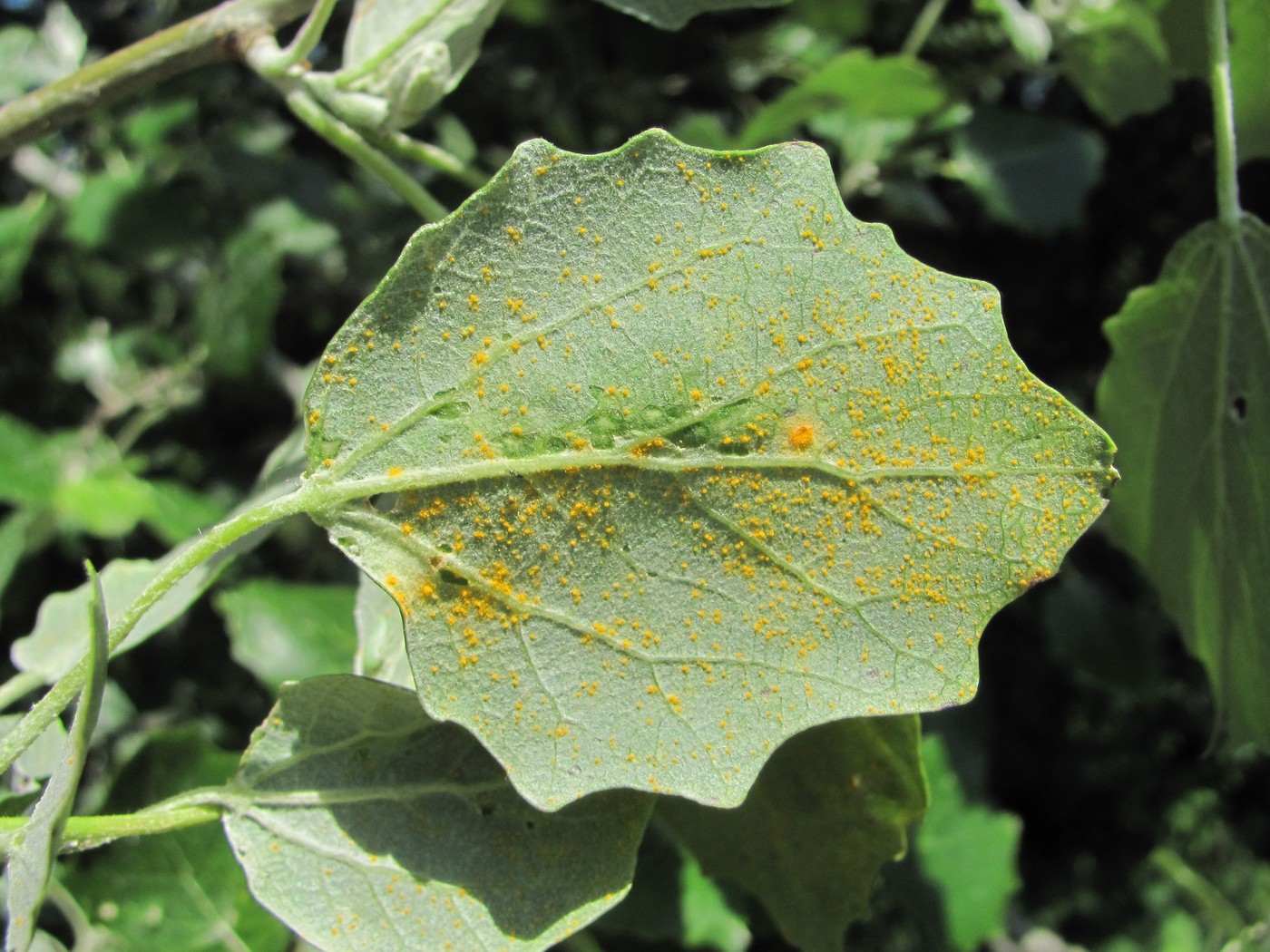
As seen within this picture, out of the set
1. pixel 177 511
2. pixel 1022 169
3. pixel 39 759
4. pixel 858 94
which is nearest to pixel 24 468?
pixel 177 511

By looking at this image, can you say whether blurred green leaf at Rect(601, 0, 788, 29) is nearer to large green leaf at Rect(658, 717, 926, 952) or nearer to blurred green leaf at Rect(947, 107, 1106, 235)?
large green leaf at Rect(658, 717, 926, 952)

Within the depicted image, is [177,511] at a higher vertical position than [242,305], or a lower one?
lower

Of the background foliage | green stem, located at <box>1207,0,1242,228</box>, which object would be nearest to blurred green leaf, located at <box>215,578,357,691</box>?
the background foliage

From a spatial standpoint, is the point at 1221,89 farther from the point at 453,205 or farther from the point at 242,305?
the point at 242,305

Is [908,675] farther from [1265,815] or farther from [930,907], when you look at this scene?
[1265,815]

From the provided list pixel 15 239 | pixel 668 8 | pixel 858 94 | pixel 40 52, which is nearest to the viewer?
pixel 668 8

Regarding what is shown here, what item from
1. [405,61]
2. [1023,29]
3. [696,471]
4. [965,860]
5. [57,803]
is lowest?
[965,860]
